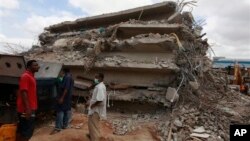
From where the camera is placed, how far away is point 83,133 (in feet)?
29.3

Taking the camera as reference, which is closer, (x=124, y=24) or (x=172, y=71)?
(x=172, y=71)

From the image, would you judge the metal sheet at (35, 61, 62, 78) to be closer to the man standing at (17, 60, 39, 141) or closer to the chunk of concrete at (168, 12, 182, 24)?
the man standing at (17, 60, 39, 141)

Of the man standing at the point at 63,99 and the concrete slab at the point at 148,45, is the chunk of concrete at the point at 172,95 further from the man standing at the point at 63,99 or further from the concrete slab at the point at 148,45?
the man standing at the point at 63,99

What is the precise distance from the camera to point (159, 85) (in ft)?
35.2

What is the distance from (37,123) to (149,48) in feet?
12.1

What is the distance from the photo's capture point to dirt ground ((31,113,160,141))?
870 cm

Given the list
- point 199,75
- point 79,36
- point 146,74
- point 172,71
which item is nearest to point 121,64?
point 146,74

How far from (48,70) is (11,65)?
1.40 meters

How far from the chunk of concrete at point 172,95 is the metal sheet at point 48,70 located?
291cm

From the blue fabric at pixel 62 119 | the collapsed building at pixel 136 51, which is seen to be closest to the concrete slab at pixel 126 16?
the collapsed building at pixel 136 51

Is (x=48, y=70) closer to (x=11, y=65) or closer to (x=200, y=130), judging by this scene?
(x=11, y=65)

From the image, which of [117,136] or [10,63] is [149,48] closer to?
[117,136]

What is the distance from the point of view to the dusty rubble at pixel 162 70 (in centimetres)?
977

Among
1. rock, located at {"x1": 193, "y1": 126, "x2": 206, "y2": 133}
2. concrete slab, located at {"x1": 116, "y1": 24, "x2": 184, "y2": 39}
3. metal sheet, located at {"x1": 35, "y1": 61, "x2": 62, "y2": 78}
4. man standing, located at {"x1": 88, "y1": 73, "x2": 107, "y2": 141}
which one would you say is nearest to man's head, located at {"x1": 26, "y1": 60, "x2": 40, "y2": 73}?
man standing, located at {"x1": 88, "y1": 73, "x2": 107, "y2": 141}
